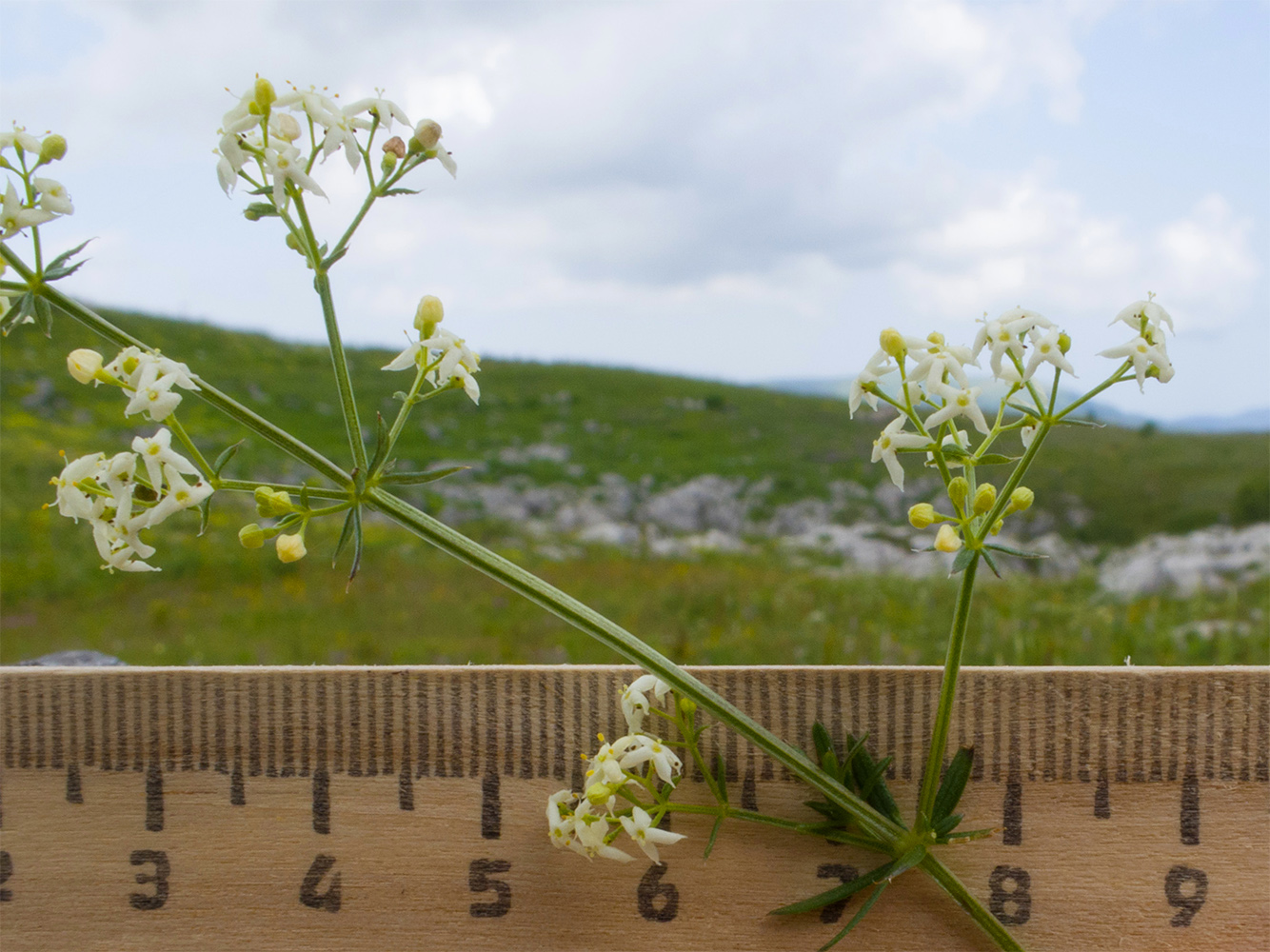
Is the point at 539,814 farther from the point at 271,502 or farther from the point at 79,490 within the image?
the point at 79,490

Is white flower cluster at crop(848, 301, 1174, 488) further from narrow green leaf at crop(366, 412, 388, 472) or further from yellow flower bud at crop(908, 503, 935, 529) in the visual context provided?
narrow green leaf at crop(366, 412, 388, 472)

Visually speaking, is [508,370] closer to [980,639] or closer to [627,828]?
[980,639]

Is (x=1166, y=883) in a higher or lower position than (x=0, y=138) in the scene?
lower

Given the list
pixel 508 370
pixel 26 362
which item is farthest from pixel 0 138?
pixel 508 370

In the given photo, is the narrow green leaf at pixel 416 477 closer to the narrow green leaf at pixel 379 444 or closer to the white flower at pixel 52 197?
the narrow green leaf at pixel 379 444

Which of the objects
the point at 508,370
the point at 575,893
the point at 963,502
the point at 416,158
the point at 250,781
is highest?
the point at 508,370

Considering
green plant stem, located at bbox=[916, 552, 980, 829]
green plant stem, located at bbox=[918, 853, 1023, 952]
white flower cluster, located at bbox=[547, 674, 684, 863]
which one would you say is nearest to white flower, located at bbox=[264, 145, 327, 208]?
white flower cluster, located at bbox=[547, 674, 684, 863]

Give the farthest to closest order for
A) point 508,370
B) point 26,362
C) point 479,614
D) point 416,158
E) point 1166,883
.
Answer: point 508,370 → point 26,362 → point 479,614 → point 1166,883 → point 416,158

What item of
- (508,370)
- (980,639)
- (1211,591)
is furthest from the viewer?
(508,370)
